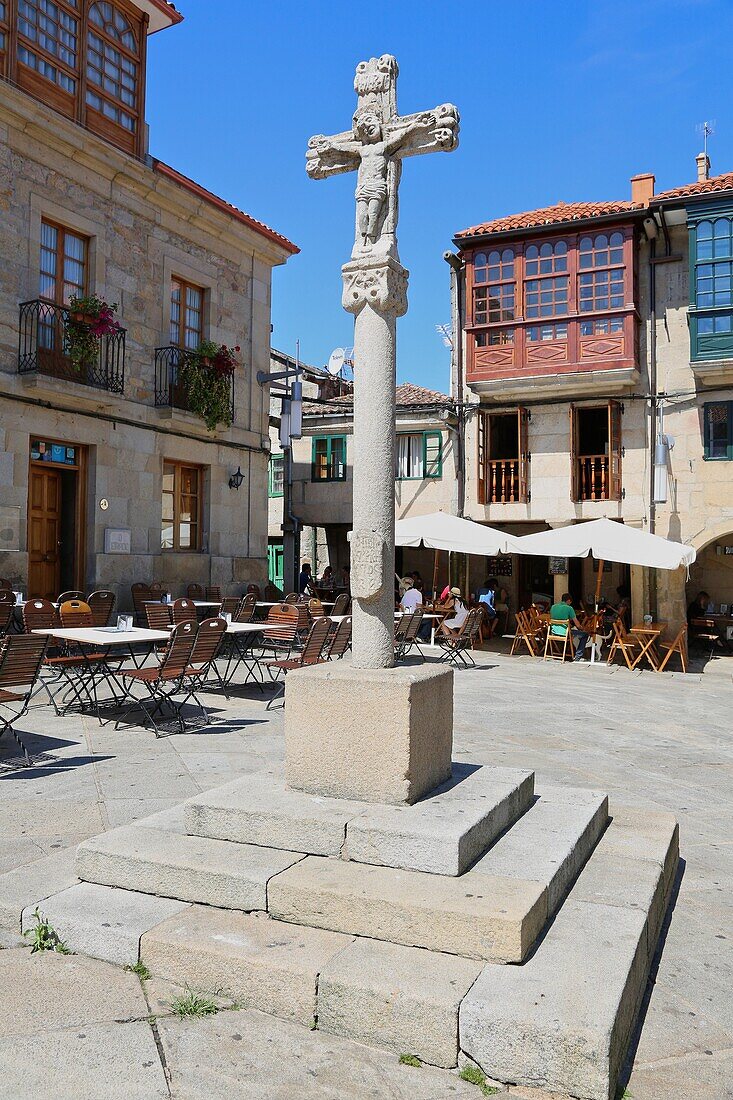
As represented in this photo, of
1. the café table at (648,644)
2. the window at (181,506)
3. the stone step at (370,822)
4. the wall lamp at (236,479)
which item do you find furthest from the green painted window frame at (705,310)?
the stone step at (370,822)

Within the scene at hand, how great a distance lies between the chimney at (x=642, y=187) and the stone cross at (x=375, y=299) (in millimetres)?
15709

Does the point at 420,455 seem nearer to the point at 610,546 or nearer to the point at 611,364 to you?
the point at 611,364

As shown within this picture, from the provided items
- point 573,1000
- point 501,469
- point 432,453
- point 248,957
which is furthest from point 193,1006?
point 432,453

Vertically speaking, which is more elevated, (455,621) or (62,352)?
(62,352)

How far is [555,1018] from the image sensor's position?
265 cm

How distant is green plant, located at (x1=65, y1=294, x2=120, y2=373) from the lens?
13.0 meters

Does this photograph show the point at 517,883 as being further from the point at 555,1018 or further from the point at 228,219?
the point at 228,219

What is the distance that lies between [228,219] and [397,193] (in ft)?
42.3

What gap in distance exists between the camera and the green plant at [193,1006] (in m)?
3.03

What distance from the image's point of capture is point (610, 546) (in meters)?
13.8

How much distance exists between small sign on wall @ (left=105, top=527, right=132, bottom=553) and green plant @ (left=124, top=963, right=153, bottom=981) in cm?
1123

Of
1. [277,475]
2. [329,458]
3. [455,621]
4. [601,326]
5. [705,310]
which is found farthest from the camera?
[277,475]

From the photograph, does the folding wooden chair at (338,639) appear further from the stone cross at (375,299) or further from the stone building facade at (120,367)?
the stone building facade at (120,367)

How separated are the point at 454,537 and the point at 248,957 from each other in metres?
12.0
